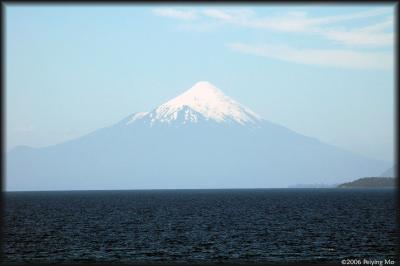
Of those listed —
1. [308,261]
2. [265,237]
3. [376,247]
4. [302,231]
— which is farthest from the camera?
[302,231]

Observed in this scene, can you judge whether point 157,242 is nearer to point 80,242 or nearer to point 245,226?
point 80,242

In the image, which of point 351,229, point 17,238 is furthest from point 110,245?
point 351,229

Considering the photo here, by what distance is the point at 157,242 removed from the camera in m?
62.4

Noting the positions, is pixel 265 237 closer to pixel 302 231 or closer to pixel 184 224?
pixel 302 231

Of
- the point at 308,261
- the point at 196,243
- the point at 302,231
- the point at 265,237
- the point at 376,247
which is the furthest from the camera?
the point at 302,231

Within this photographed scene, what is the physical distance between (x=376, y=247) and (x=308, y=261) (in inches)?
471

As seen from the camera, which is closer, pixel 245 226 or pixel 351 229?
pixel 351 229

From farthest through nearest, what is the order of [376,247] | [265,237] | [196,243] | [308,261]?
1. [265,237]
2. [196,243]
3. [376,247]
4. [308,261]

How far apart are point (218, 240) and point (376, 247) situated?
16.7m

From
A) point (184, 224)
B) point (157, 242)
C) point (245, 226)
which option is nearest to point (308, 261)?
point (157, 242)

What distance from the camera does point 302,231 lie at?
7438 cm

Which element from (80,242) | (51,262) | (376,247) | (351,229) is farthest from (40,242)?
(351,229)

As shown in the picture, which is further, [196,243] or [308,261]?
[196,243]

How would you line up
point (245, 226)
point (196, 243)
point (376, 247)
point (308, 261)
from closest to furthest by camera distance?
point (308, 261), point (376, 247), point (196, 243), point (245, 226)
